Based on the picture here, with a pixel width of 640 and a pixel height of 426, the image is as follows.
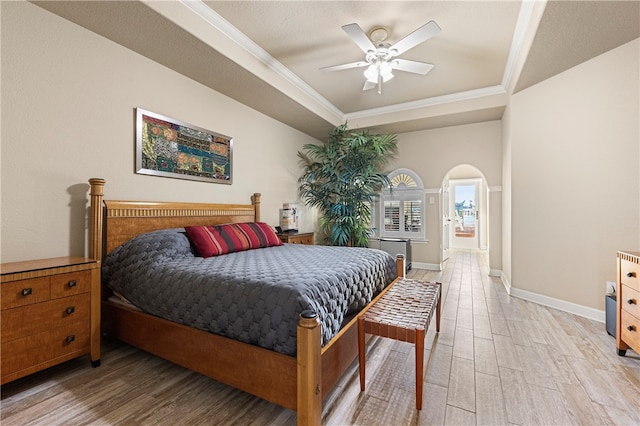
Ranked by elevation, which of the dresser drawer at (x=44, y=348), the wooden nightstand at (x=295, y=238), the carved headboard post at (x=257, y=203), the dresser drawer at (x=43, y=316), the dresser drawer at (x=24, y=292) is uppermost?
the carved headboard post at (x=257, y=203)

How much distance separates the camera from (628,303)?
2.01 meters

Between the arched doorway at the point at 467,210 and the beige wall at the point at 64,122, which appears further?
the arched doorway at the point at 467,210

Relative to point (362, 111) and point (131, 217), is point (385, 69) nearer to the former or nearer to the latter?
point (362, 111)

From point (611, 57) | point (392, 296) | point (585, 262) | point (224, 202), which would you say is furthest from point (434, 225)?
point (224, 202)

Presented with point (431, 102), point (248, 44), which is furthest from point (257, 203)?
point (431, 102)

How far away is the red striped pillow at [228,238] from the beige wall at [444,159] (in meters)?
3.22

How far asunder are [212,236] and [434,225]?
4.08 m

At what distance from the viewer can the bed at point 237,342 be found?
127 centimetres

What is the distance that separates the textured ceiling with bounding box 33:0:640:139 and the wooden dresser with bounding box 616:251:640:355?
6.26 ft

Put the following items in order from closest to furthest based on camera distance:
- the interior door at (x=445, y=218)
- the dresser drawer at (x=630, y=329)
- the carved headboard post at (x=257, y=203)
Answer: the dresser drawer at (x=630, y=329), the carved headboard post at (x=257, y=203), the interior door at (x=445, y=218)

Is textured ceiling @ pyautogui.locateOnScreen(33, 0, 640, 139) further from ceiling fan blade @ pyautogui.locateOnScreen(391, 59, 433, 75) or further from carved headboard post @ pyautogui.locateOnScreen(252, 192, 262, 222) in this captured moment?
carved headboard post @ pyautogui.locateOnScreen(252, 192, 262, 222)

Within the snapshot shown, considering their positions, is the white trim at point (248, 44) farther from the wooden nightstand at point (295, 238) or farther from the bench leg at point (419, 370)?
the bench leg at point (419, 370)

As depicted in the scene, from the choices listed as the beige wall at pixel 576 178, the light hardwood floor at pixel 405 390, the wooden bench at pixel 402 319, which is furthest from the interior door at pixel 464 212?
the wooden bench at pixel 402 319

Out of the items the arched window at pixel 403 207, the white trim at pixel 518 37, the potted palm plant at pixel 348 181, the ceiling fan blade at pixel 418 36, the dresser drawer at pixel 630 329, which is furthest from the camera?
the arched window at pixel 403 207
